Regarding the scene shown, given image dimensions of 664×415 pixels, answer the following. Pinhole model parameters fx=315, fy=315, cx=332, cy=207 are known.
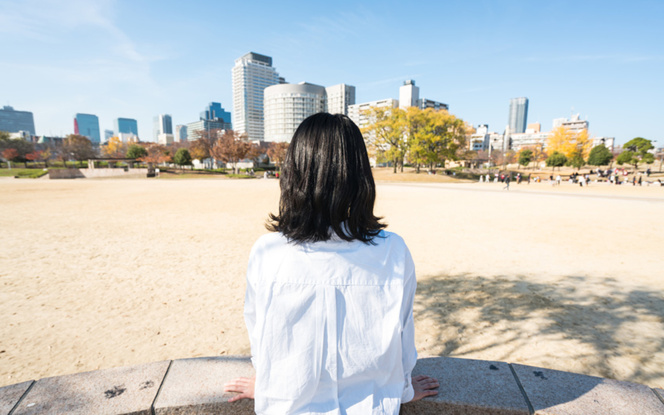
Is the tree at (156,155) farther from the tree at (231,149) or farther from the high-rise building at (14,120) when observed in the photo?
the high-rise building at (14,120)

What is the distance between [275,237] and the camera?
1145 millimetres

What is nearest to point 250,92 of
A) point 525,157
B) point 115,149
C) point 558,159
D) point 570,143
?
point 115,149

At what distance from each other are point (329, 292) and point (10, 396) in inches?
61.4

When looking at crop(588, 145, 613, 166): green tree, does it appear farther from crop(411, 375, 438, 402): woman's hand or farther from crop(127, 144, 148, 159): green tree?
crop(127, 144, 148, 159): green tree

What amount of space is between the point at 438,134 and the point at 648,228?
31261mm

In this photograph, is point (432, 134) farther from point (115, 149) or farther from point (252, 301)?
point (115, 149)

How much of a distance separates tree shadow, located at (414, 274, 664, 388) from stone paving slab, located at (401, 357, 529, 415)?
5.22 ft

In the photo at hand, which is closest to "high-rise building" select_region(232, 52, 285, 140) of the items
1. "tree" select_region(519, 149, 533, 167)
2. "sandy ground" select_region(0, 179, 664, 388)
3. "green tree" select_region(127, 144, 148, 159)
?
"green tree" select_region(127, 144, 148, 159)

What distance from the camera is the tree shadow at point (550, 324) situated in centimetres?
299

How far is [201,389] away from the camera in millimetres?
1453

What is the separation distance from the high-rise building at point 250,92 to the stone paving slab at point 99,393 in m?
132

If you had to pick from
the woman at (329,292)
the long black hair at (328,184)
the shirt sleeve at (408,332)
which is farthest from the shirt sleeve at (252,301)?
the shirt sleeve at (408,332)

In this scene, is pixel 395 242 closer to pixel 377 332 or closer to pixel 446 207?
pixel 377 332

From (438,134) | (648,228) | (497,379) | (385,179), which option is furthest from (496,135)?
(497,379)
